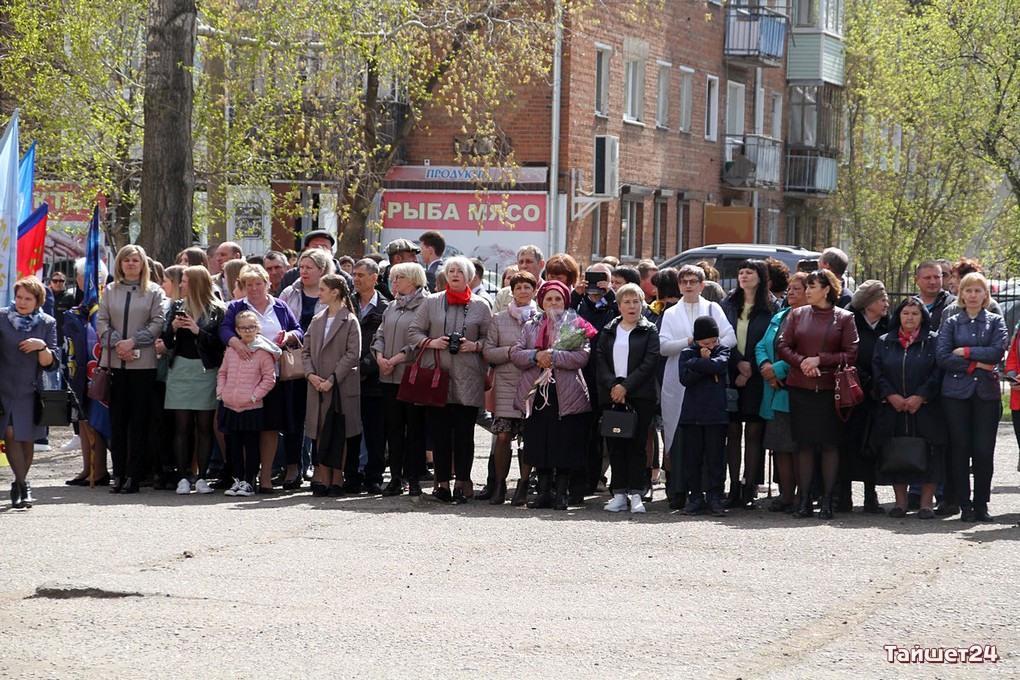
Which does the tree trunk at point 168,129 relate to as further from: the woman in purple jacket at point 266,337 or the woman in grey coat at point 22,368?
the woman in grey coat at point 22,368

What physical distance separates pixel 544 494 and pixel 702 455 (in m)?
1.26

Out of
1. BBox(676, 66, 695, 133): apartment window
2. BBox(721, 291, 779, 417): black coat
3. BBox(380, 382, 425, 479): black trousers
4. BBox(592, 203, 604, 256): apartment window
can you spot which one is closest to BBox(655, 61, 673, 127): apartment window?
BBox(676, 66, 695, 133): apartment window

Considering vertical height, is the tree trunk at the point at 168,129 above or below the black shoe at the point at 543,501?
above

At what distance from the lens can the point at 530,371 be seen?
1318 cm

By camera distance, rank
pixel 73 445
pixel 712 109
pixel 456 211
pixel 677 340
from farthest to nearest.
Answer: pixel 712 109 < pixel 456 211 < pixel 73 445 < pixel 677 340

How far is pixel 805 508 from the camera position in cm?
1276

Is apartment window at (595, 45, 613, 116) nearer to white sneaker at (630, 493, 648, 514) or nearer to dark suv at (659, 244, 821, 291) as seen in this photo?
dark suv at (659, 244, 821, 291)

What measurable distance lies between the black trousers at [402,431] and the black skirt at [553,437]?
1047 mm

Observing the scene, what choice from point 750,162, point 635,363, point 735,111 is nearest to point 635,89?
point 750,162

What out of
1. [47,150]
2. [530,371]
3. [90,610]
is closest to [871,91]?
[47,150]

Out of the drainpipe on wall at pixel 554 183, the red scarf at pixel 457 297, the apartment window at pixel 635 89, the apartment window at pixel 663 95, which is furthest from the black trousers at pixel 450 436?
the apartment window at pixel 663 95

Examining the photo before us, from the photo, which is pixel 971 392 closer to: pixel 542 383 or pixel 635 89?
pixel 542 383

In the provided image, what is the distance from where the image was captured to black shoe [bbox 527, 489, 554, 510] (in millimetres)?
13188

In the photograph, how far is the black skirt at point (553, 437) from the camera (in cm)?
1303
